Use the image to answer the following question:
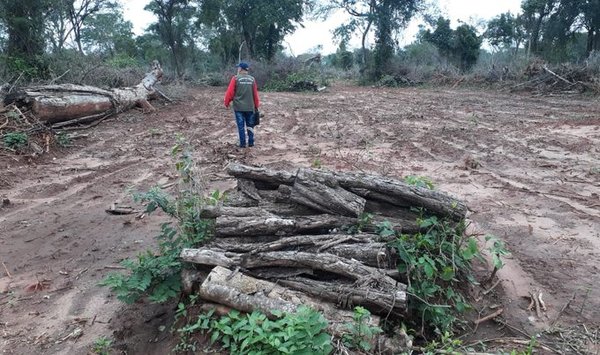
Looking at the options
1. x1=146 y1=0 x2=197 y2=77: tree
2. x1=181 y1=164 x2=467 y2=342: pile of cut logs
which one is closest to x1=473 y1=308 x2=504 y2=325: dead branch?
x1=181 y1=164 x2=467 y2=342: pile of cut logs

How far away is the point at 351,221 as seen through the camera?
123 inches

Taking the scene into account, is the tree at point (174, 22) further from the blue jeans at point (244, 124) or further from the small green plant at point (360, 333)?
the small green plant at point (360, 333)

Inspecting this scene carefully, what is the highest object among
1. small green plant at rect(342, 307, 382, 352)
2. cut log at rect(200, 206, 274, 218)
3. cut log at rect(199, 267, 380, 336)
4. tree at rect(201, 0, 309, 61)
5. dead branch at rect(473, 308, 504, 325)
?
tree at rect(201, 0, 309, 61)

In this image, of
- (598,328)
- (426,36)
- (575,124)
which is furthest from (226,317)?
(426,36)

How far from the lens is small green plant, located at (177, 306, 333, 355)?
2152 mm

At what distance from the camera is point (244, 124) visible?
25.1 ft

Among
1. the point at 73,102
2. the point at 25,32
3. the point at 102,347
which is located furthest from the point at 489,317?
the point at 25,32

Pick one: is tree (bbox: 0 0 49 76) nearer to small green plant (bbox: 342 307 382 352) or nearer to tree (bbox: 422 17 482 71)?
small green plant (bbox: 342 307 382 352)

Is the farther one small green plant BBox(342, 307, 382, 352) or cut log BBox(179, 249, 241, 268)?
cut log BBox(179, 249, 241, 268)

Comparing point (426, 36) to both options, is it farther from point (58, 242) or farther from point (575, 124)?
point (58, 242)

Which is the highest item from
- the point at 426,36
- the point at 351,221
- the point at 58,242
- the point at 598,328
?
the point at 426,36

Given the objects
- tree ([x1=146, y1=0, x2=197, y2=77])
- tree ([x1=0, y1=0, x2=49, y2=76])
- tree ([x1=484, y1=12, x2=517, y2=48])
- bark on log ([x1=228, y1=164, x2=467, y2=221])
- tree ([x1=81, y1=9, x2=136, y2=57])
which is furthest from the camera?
tree ([x1=81, y1=9, x2=136, y2=57])

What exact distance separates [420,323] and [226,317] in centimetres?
123

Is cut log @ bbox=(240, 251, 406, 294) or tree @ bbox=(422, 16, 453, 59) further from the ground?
tree @ bbox=(422, 16, 453, 59)
